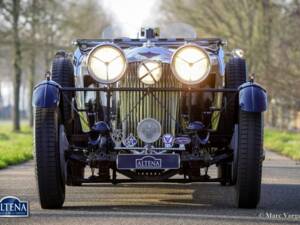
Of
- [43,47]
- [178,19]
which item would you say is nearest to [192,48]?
[43,47]

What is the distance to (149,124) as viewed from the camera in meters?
8.20

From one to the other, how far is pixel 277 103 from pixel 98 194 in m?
20.2

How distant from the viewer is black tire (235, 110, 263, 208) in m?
7.82

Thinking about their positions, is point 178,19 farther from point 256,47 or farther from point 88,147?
point 88,147

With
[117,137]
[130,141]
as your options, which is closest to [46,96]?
[117,137]

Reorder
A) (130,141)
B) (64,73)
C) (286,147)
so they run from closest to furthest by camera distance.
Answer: (130,141)
(64,73)
(286,147)

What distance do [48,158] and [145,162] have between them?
3.00 feet

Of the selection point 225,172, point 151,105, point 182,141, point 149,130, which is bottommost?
point 225,172

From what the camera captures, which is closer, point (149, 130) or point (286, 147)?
point (149, 130)

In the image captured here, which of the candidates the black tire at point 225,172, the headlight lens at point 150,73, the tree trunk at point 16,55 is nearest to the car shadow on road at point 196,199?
the black tire at point 225,172

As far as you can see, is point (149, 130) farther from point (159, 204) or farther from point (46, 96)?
point (46, 96)

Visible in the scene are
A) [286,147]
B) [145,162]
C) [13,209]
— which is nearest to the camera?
[13,209]

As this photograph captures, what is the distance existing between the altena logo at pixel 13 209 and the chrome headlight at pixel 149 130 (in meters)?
1.35

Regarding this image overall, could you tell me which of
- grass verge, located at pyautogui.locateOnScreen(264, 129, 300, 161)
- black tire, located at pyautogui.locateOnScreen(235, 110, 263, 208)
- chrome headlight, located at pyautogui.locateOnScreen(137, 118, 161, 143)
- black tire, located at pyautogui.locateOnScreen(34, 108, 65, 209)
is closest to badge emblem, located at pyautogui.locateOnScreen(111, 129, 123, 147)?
chrome headlight, located at pyautogui.locateOnScreen(137, 118, 161, 143)
